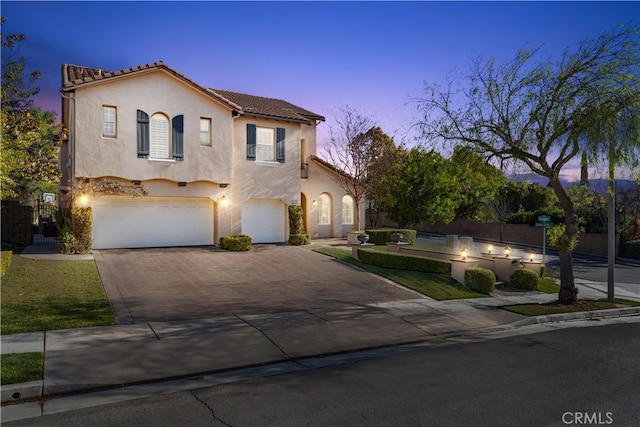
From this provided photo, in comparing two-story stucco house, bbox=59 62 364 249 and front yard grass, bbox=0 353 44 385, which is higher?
two-story stucco house, bbox=59 62 364 249

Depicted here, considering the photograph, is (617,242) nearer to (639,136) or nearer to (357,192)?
(357,192)

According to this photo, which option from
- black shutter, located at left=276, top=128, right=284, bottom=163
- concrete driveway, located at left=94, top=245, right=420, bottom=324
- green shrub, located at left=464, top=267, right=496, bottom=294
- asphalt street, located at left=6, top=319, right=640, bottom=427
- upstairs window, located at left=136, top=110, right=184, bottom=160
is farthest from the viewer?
black shutter, located at left=276, top=128, right=284, bottom=163

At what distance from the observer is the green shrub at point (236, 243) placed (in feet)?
67.0

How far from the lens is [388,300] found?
506 inches

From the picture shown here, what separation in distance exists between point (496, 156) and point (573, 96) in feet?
8.64

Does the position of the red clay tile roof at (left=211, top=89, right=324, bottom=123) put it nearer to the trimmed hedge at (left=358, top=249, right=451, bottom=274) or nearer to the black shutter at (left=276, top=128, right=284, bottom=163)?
the black shutter at (left=276, top=128, right=284, bottom=163)

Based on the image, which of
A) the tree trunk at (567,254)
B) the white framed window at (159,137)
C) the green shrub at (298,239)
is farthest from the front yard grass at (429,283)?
the white framed window at (159,137)

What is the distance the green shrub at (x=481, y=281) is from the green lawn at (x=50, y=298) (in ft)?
36.2

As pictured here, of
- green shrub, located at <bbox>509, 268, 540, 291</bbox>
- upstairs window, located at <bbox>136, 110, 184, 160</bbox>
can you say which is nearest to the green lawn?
upstairs window, located at <bbox>136, 110, 184, 160</bbox>

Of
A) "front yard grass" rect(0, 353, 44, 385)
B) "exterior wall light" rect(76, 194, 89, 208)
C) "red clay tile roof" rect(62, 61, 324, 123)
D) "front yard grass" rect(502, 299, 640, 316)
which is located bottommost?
"front yard grass" rect(502, 299, 640, 316)

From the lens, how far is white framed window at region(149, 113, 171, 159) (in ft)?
65.0

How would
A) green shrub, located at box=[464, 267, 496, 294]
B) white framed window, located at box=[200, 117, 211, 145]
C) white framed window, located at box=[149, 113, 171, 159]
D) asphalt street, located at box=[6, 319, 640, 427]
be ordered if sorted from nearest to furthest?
1. asphalt street, located at box=[6, 319, 640, 427]
2. green shrub, located at box=[464, 267, 496, 294]
3. white framed window, located at box=[149, 113, 171, 159]
4. white framed window, located at box=[200, 117, 211, 145]

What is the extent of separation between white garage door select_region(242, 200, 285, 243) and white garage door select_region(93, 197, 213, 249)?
2165 mm
